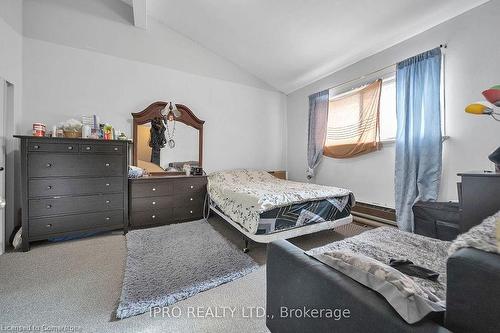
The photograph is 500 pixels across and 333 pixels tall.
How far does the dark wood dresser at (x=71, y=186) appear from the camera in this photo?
2.17 m

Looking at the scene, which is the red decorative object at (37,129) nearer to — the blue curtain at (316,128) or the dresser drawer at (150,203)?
the dresser drawer at (150,203)

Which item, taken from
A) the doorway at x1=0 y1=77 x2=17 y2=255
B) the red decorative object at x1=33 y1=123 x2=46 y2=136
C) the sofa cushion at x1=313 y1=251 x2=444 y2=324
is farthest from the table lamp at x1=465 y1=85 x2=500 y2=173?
the doorway at x1=0 y1=77 x2=17 y2=255

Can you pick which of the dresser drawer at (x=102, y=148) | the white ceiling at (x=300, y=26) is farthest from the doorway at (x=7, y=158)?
the white ceiling at (x=300, y=26)

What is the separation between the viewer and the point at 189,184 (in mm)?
3229

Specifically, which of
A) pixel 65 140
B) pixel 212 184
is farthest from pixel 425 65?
pixel 65 140

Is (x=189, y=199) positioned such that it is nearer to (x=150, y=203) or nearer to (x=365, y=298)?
(x=150, y=203)

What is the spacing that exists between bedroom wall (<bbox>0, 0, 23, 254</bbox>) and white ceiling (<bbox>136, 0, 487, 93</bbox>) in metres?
1.60

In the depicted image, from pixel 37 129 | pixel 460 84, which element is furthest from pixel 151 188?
pixel 460 84

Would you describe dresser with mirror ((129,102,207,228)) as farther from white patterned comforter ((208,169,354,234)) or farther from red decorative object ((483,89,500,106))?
red decorative object ((483,89,500,106))

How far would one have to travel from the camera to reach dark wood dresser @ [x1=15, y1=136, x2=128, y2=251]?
85.6 inches

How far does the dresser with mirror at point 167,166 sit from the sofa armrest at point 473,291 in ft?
9.96

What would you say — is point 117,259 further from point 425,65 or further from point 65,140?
point 425,65

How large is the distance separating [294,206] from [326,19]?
241cm

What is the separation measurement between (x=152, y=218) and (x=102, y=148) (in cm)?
113
